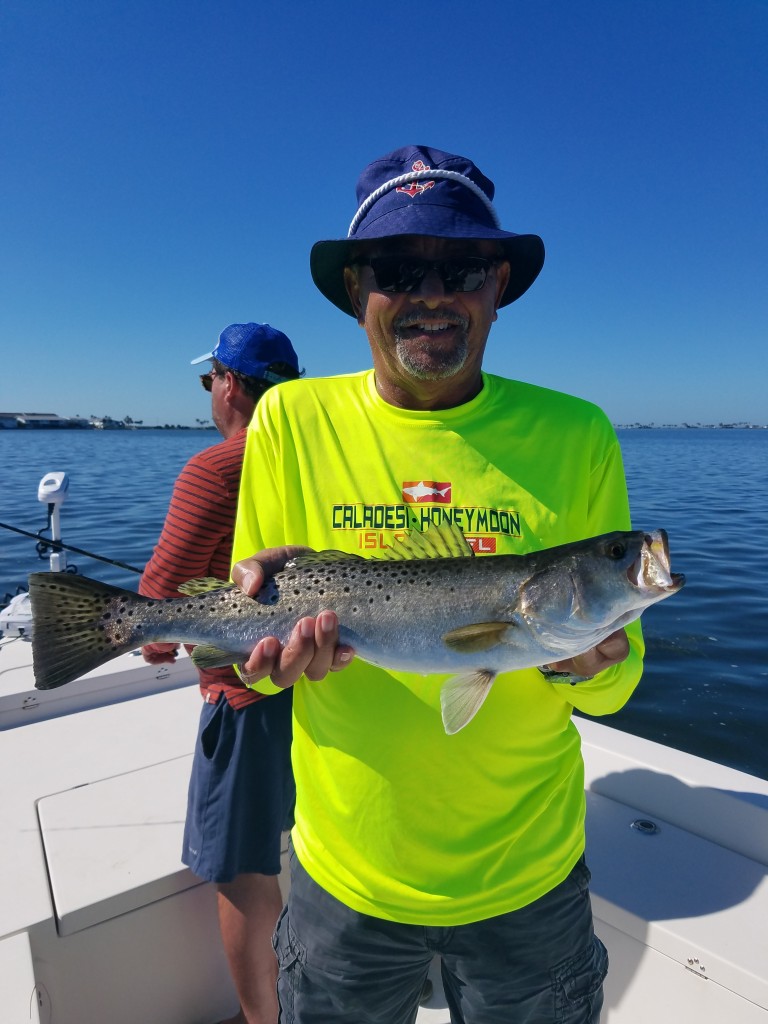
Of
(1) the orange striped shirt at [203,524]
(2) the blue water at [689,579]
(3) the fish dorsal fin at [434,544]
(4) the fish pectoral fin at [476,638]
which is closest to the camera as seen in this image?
A: (4) the fish pectoral fin at [476,638]

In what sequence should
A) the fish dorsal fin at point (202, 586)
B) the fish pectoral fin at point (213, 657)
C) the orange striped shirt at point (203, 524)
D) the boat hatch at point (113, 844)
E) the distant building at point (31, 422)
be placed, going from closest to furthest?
the fish pectoral fin at point (213, 657) < the fish dorsal fin at point (202, 586) < the boat hatch at point (113, 844) < the orange striped shirt at point (203, 524) < the distant building at point (31, 422)

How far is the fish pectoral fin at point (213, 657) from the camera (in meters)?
2.73

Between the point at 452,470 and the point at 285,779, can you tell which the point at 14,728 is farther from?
the point at 452,470

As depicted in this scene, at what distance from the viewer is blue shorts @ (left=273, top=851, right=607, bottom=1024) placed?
7.75 ft

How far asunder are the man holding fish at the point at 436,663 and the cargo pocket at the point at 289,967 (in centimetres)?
1

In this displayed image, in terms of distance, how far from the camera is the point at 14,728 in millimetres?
5312

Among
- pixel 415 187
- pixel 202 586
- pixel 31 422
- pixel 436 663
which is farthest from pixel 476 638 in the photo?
pixel 31 422

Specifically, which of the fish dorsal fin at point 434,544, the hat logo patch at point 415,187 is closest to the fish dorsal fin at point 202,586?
the fish dorsal fin at point 434,544

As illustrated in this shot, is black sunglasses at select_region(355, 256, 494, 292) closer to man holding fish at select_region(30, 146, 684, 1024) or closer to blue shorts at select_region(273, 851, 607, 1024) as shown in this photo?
man holding fish at select_region(30, 146, 684, 1024)

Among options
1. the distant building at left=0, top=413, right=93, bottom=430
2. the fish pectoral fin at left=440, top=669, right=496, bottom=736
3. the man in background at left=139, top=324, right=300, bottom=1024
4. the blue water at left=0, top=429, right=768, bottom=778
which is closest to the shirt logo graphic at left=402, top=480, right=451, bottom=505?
the fish pectoral fin at left=440, top=669, right=496, bottom=736

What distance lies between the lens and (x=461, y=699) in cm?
231

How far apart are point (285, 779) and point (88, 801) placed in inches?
61.6

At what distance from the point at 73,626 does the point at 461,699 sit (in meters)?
1.83

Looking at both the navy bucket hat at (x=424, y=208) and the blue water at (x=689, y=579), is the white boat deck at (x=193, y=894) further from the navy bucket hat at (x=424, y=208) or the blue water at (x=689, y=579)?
the blue water at (x=689, y=579)
